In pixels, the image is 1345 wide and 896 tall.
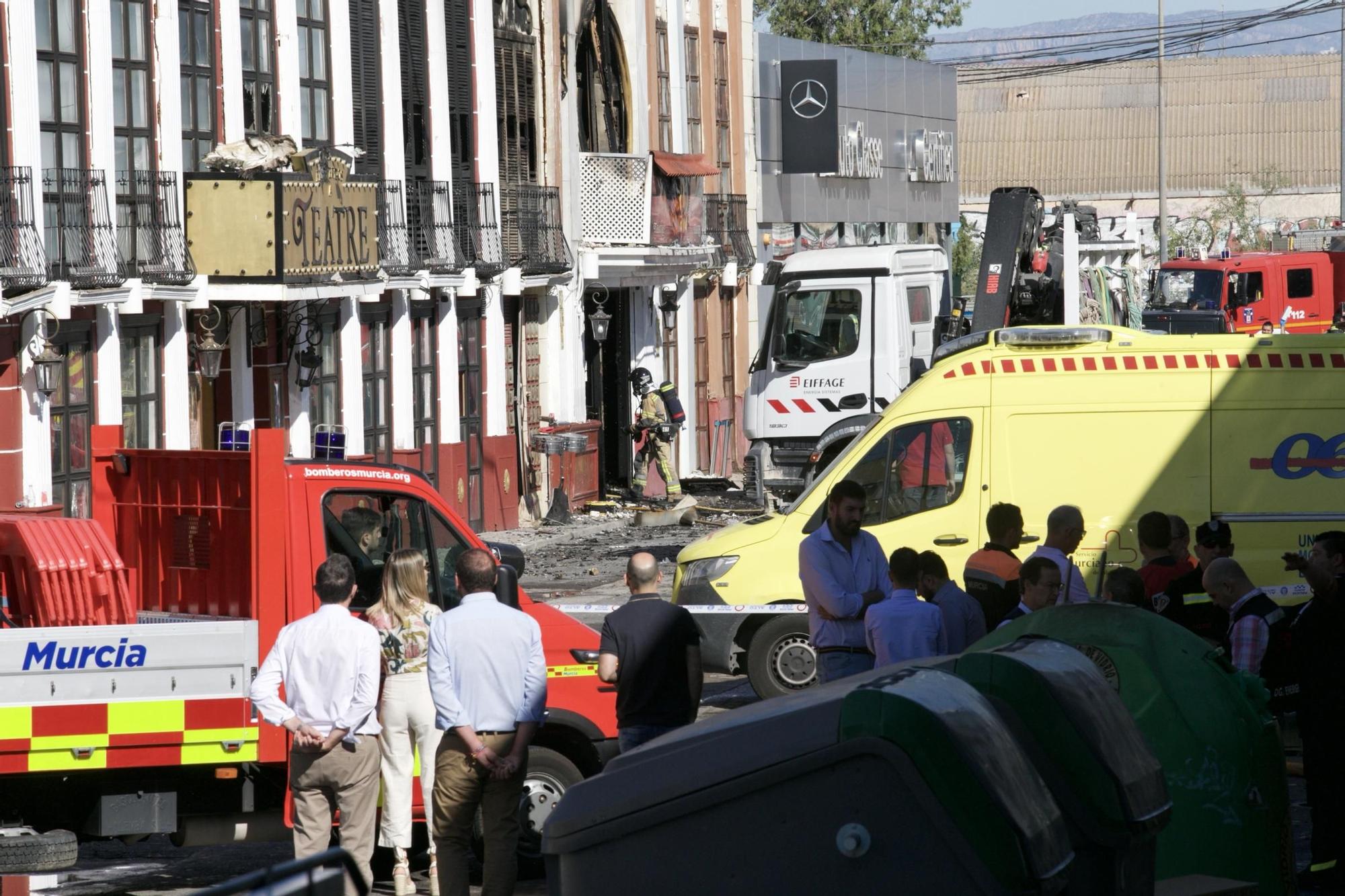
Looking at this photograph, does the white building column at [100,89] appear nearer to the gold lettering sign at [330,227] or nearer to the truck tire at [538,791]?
the gold lettering sign at [330,227]

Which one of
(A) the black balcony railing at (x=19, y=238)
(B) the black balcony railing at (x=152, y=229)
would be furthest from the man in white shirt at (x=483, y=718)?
(B) the black balcony railing at (x=152, y=229)

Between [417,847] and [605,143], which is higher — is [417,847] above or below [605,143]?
below

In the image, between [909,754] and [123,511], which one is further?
[123,511]

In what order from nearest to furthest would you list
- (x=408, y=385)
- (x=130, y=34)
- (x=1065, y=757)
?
(x=1065, y=757), (x=130, y=34), (x=408, y=385)

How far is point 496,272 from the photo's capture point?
93.3 feet

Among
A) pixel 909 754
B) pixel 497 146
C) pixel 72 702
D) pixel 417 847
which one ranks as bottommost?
pixel 417 847

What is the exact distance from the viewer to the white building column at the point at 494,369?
2891 centimetres

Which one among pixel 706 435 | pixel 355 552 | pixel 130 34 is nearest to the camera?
pixel 355 552

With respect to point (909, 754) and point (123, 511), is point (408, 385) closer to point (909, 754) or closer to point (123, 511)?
point (123, 511)

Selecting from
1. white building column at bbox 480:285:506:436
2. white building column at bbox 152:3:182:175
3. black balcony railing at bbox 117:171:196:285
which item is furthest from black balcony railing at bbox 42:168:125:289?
white building column at bbox 480:285:506:436

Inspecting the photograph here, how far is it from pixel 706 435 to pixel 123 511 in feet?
91.4

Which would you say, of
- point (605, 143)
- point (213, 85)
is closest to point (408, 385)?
point (213, 85)

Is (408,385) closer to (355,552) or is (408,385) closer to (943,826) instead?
(355,552)

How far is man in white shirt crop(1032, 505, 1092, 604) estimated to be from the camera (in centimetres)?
1049
